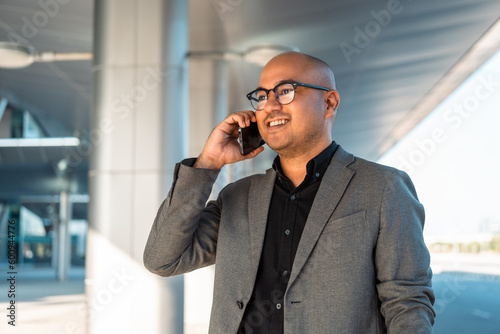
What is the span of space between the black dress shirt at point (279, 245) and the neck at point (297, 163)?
0.03m

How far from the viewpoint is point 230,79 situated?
12.7m

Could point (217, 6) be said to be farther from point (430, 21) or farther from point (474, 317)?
point (474, 317)

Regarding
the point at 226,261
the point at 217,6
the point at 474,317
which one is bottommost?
the point at 474,317

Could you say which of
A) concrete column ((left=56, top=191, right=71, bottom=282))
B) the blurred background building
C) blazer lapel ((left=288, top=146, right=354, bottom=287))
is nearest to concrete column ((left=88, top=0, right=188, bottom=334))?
the blurred background building

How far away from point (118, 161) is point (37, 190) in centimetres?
2413

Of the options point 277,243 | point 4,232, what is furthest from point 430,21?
point 4,232

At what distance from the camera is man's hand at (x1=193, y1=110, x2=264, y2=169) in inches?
96.1

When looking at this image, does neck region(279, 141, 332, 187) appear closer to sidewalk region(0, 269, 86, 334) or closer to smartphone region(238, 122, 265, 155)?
smartphone region(238, 122, 265, 155)

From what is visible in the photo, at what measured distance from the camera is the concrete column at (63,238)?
22891 millimetres

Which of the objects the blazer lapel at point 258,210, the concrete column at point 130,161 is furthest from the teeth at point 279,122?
the concrete column at point 130,161

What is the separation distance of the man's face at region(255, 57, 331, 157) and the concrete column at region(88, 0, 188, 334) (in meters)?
3.63

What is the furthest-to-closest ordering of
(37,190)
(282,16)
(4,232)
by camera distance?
(4,232), (37,190), (282,16)

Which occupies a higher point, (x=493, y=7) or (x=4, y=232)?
(x=493, y=7)

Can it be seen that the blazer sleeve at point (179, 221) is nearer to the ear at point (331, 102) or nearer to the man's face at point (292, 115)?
the man's face at point (292, 115)
